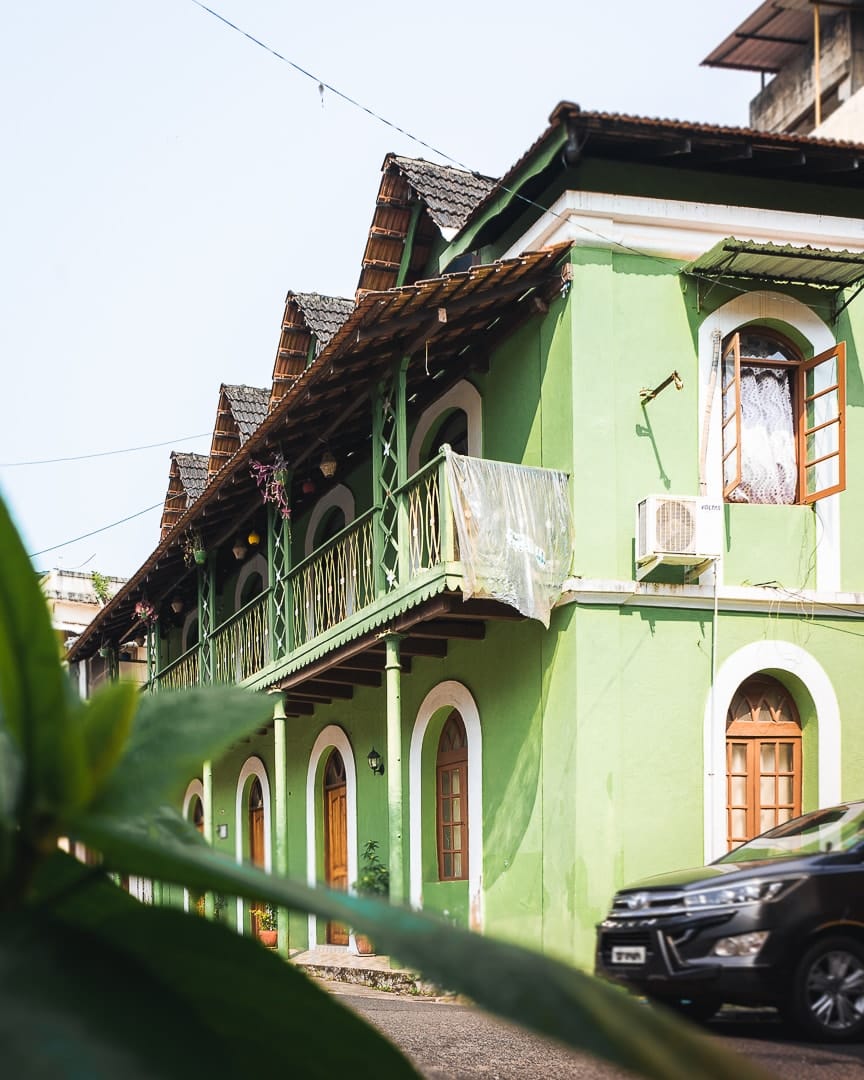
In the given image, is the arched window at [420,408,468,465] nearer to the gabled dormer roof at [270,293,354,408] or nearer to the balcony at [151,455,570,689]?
the balcony at [151,455,570,689]

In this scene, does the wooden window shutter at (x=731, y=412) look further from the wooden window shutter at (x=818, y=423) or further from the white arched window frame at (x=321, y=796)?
the white arched window frame at (x=321, y=796)

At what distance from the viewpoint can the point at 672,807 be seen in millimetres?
12203

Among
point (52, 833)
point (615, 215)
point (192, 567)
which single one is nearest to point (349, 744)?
point (192, 567)

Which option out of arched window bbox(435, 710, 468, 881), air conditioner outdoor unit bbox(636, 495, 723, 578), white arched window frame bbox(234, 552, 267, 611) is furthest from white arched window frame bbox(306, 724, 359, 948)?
air conditioner outdoor unit bbox(636, 495, 723, 578)

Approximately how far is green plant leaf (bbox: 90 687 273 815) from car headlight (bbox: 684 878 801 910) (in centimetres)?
816

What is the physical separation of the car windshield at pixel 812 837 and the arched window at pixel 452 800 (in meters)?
4.65

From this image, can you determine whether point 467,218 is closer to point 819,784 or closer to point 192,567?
point 819,784

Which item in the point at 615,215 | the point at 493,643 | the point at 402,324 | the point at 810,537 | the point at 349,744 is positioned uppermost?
the point at 615,215

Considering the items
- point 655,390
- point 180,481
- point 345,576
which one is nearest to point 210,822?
point 345,576

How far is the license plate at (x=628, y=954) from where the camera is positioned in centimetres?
871

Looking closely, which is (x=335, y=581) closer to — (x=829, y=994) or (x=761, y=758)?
(x=761, y=758)

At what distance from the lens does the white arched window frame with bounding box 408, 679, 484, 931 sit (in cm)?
1336

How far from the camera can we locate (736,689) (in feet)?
41.7

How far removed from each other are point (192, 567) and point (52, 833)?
19.0 m
